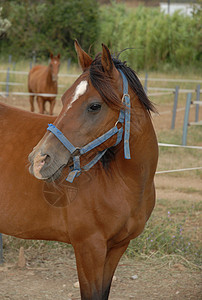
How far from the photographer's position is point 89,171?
2.31 m

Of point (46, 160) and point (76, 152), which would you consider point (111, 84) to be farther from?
point (46, 160)

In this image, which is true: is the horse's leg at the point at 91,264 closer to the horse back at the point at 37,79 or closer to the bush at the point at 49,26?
the horse back at the point at 37,79

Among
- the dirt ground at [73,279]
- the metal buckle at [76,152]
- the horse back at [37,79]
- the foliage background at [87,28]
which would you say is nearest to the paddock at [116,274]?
the dirt ground at [73,279]

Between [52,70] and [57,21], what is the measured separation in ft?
50.7

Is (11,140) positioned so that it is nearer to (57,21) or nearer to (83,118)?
(83,118)

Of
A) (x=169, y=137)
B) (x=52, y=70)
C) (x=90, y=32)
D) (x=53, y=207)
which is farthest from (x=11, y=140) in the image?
(x=90, y=32)

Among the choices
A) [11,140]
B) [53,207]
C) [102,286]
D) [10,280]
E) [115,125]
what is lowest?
[10,280]

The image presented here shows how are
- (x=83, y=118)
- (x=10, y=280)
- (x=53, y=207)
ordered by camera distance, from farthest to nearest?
(x=10, y=280), (x=53, y=207), (x=83, y=118)

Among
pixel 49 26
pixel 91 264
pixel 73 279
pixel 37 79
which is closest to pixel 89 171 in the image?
pixel 91 264

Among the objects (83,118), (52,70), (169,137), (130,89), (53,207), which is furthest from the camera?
(52,70)

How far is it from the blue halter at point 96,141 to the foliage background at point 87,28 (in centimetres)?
2095

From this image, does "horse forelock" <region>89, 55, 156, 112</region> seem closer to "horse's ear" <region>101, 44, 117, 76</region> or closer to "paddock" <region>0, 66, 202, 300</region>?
"horse's ear" <region>101, 44, 117, 76</region>

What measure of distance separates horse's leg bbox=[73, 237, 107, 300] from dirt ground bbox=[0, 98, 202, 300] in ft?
3.00

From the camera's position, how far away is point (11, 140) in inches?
102
